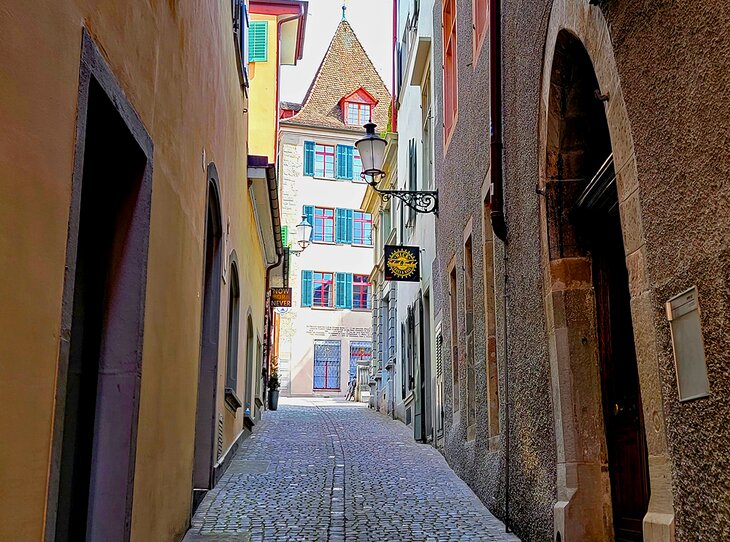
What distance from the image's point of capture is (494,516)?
24.2 ft

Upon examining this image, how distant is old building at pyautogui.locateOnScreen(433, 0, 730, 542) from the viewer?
313 cm

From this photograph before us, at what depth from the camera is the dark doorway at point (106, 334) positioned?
415 centimetres

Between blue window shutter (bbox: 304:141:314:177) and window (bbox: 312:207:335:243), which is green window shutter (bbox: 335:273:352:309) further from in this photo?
blue window shutter (bbox: 304:141:314:177)

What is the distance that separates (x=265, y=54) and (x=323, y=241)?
906 inches

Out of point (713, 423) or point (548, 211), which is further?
point (548, 211)

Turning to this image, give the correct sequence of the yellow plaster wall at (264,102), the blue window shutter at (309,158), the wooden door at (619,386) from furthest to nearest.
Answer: the blue window shutter at (309,158)
the yellow plaster wall at (264,102)
the wooden door at (619,386)

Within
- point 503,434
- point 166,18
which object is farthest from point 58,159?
point 503,434

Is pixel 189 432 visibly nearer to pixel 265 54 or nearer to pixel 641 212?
pixel 641 212

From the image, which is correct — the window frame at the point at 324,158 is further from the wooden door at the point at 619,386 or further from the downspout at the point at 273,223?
the wooden door at the point at 619,386

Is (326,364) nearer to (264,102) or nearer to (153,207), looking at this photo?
(264,102)

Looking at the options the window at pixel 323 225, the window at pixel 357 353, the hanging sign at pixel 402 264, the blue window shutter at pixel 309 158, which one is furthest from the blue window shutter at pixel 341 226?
the hanging sign at pixel 402 264

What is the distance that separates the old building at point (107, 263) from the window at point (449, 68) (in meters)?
3.83

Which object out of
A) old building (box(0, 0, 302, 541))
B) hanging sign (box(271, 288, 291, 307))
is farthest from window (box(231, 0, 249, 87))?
hanging sign (box(271, 288, 291, 307))

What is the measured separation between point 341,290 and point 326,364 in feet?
11.0
